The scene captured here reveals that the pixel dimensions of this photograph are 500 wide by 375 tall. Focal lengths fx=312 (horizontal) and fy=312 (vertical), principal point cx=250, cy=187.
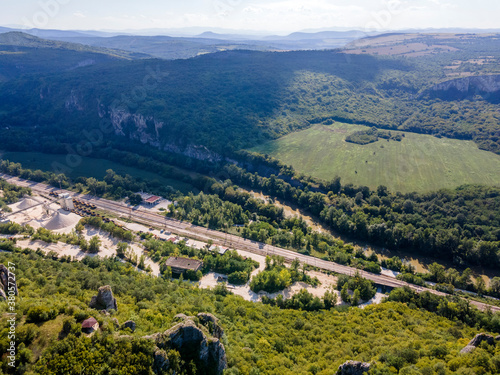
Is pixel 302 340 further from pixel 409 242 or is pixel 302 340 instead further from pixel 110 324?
pixel 409 242

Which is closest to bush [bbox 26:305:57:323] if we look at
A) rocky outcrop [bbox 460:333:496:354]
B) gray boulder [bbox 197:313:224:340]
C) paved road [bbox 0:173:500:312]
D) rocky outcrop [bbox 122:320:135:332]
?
rocky outcrop [bbox 122:320:135:332]

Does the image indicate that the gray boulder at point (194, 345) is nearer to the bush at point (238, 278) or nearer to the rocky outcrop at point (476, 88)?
the bush at point (238, 278)

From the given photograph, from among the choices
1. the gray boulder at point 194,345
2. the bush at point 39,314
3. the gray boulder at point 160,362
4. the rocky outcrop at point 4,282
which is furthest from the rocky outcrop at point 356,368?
the rocky outcrop at point 4,282

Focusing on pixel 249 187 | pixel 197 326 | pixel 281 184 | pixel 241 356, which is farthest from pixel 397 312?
pixel 249 187

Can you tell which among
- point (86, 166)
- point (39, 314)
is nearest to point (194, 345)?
point (39, 314)

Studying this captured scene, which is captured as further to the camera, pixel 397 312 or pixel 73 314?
pixel 397 312

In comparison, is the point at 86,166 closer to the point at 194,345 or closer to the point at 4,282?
the point at 4,282
